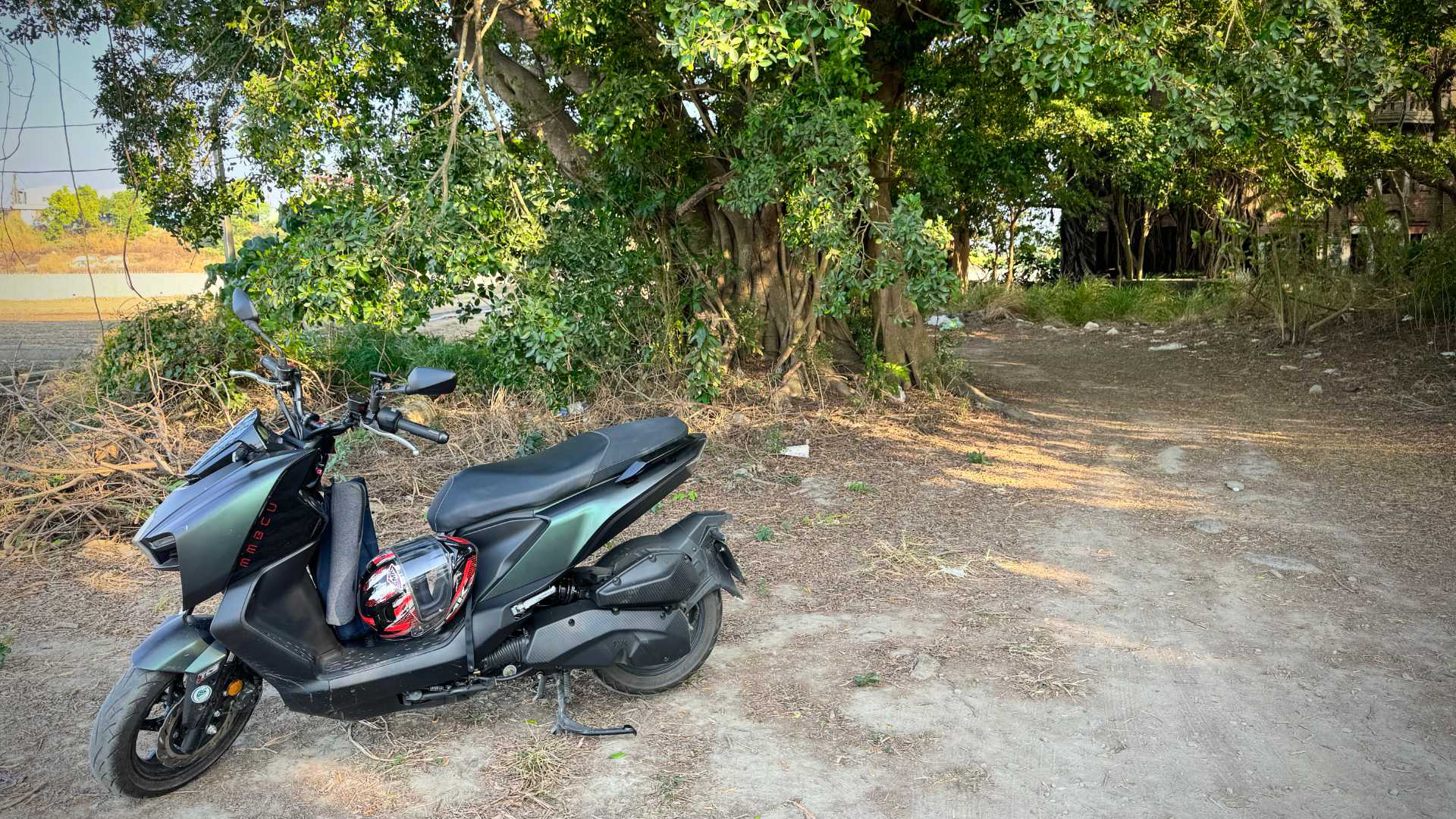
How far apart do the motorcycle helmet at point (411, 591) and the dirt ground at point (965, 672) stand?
Result: 450mm

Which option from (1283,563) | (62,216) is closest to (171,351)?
(62,216)

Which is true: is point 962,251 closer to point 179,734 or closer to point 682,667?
point 682,667

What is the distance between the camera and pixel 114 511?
579 cm

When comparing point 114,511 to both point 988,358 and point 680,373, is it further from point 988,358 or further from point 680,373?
point 988,358

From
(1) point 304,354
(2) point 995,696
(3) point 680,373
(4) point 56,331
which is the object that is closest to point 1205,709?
(2) point 995,696

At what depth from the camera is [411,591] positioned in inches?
124

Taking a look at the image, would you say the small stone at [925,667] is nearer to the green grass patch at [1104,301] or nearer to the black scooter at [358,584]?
the black scooter at [358,584]

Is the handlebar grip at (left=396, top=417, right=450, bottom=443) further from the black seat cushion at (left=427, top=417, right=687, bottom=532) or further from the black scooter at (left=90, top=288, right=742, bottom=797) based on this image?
the black seat cushion at (left=427, top=417, right=687, bottom=532)

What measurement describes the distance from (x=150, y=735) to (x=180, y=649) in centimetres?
52

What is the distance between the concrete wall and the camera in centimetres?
938

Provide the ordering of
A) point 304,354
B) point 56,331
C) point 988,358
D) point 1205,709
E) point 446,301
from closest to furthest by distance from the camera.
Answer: point 1205,709 → point 446,301 → point 304,354 → point 56,331 → point 988,358

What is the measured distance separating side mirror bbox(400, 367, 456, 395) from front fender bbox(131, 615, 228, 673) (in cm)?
94

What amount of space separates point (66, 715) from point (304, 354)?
506 cm

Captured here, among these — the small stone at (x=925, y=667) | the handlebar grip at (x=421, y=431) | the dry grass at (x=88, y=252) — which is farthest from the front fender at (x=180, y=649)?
the dry grass at (x=88, y=252)
